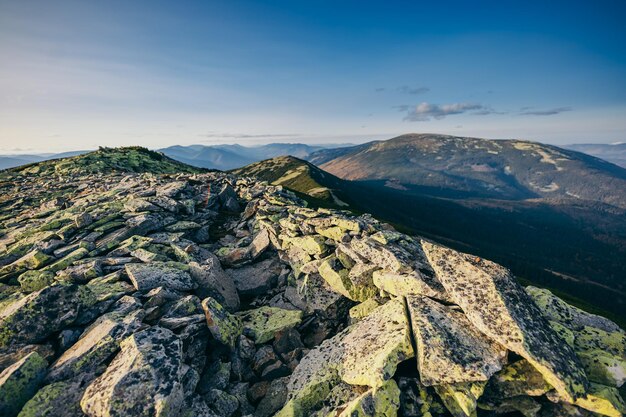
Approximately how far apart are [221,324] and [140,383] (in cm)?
369

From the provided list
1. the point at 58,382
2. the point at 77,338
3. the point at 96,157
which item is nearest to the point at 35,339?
the point at 77,338

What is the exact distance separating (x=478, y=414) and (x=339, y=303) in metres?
7.62

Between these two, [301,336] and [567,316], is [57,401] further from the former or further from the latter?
[567,316]

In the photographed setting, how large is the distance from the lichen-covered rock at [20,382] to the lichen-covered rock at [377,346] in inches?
431

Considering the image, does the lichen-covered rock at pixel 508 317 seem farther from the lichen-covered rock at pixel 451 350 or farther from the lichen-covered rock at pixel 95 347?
the lichen-covered rock at pixel 95 347

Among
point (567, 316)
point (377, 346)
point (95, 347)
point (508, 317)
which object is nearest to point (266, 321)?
point (377, 346)

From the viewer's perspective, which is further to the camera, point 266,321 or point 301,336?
point 301,336

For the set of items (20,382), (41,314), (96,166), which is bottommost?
(20,382)

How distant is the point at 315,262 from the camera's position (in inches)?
714

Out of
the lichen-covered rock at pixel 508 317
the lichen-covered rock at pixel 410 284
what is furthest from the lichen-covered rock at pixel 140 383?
the lichen-covered rock at pixel 508 317

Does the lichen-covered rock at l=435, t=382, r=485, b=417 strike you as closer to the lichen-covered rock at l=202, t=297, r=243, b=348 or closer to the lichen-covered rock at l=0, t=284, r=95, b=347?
the lichen-covered rock at l=202, t=297, r=243, b=348

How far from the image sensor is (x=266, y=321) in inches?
590

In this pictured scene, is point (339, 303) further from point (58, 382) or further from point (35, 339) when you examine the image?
point (35, 339)

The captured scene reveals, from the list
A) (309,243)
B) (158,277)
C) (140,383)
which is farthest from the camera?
(309,243)
